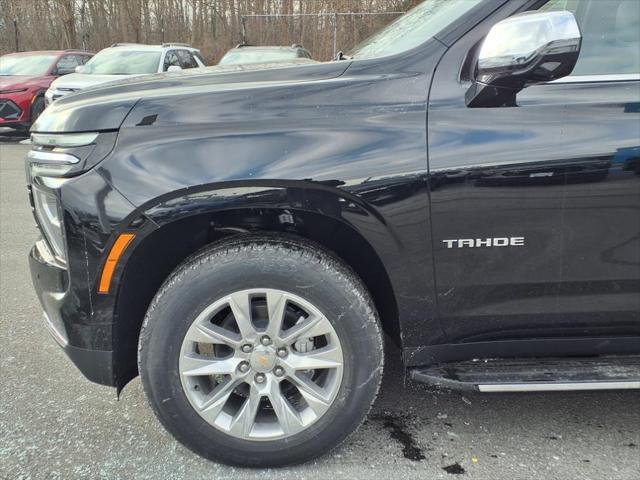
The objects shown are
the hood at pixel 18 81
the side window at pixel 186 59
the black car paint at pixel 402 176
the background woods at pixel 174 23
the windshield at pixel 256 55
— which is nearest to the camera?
the black car paint at pixel 402 176

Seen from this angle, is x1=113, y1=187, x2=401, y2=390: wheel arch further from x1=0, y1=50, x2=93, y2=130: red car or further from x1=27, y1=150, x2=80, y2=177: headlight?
x1=0, y1=50, x2=93, y2=130: red car

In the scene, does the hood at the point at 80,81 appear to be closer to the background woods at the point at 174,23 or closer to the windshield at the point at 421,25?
the windshield at the point at 421,25

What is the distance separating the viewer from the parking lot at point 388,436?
7.25 ft

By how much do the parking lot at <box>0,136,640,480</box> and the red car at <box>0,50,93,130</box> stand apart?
896 cm

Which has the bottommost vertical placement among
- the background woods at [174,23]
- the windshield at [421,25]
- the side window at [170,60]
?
the windshield at [421,25]

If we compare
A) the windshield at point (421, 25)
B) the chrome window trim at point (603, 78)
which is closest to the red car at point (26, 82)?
the windshield at point (421, 25)

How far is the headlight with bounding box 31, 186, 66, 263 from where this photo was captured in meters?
2.06

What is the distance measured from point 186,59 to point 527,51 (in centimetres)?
1095

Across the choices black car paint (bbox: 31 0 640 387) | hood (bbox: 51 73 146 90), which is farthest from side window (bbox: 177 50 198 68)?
black car paint (bbox: 31 0 640 387)

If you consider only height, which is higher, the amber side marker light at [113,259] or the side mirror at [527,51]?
the side mirror at [527,51]

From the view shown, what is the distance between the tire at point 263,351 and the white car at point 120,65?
8.57 meters

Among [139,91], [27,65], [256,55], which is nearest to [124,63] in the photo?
[256,55]

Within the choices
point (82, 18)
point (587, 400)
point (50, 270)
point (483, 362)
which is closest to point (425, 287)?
point (483, 362)

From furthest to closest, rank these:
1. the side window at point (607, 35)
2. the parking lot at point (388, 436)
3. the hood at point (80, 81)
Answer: the hood at point (80, 81), the parking lot at point (388, 436), the side window at point (607, 35)
